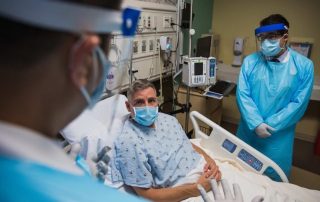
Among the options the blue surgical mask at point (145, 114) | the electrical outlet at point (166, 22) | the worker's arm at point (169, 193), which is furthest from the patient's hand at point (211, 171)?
the electrical outlet at point (166, 22)

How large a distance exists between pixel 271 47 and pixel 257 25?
1.85 metres

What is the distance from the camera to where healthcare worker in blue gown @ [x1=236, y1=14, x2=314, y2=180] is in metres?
1.97

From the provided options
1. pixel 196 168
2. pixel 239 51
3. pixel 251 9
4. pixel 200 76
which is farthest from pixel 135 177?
pixel 251 9

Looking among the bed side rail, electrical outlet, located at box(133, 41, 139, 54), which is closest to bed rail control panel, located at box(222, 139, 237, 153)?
the bed side rail

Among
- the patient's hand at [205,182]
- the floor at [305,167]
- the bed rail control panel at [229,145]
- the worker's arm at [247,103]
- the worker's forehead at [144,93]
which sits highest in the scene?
the worker's forehead at [144,93]

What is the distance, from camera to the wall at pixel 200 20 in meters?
3.45

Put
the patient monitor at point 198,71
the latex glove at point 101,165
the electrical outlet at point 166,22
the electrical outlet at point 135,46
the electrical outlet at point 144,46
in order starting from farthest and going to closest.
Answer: the electrical outlet at point 166,22
the patient monitor at point 198,71
the electrical outlet at point 144,46
the electrical outlet at point 135,46
the latex glove at point 101,165

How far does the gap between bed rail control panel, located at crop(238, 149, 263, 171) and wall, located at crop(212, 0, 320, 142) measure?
2.16 m

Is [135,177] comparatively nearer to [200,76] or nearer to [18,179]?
[18,179]

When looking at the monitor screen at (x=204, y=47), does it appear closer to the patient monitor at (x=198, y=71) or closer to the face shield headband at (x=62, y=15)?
the patient monitor at (x=198, y=71)

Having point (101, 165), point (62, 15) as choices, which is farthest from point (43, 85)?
point (101, 165)

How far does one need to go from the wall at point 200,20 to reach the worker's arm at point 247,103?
52.3 inches

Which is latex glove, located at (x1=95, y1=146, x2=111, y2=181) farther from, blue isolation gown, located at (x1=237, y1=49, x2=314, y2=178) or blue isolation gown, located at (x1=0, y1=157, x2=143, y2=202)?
blue isolation gown, located at (x1=237, y1=49, x2=314, y2=178)

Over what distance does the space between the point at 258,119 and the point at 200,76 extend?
79 centimetres
